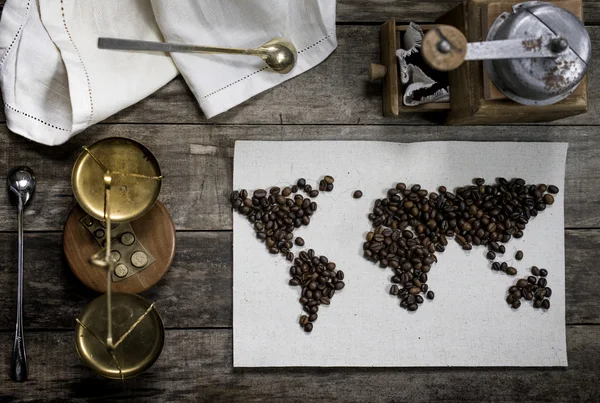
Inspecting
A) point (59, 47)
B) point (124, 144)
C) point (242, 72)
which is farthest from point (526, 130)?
point (59, 47)

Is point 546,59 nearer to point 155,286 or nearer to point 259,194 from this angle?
point 259,194

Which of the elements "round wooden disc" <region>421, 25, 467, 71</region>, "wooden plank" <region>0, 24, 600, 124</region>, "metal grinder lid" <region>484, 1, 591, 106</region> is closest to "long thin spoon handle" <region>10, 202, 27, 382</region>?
"wooden plank" <region>0, 24, 600, 124</region>

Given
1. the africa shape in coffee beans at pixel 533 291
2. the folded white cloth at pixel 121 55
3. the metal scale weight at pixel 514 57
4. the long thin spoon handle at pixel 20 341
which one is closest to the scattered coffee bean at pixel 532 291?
the africa shape in coffee beans at pixel 533 291

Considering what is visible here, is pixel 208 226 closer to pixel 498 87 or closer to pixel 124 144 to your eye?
pixel 124 144

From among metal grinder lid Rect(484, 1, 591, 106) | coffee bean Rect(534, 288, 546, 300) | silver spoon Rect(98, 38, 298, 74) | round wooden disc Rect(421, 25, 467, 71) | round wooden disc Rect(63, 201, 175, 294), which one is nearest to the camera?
round wooden disc Rect(421, 25, 467, 71)

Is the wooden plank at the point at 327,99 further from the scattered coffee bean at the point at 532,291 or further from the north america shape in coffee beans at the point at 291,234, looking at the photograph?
the scattered coffee bean at the point at 532,291

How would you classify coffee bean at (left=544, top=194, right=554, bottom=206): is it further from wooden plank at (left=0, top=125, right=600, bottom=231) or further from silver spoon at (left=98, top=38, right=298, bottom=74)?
silver spoon at (left=98, top=38, right=298, bottom=74)
